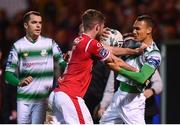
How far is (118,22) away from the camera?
12734 mm

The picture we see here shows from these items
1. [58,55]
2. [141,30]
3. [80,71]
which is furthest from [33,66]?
[141,30]

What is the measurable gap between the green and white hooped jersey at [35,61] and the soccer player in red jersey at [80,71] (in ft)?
2.09

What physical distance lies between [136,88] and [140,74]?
18.2 inches

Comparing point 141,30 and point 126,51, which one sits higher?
point 141,30

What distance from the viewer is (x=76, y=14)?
13398 millimetres

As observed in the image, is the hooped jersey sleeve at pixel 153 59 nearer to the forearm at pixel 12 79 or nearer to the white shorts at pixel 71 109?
the white shorts at pixel 71 109

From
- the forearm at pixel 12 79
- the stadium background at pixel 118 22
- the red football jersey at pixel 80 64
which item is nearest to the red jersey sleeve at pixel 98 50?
the red football jersey at pixel 80 64

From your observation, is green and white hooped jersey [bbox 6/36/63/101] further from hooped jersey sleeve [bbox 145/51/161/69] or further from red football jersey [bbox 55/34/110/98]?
hooped jersey sleeve [bbox 145/51/161/69]

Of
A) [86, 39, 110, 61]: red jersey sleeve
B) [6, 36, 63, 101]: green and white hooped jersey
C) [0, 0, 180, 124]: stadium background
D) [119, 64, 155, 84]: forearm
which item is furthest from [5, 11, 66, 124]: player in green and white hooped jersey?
[0, 0, 180, 124]: stadium background

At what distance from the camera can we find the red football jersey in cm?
884

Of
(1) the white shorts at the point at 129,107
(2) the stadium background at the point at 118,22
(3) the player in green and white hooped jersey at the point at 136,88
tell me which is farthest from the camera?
(2) the stadium background at the point at 118,22

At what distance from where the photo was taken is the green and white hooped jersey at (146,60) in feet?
29.6

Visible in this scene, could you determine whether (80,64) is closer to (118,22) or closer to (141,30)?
(141,30)

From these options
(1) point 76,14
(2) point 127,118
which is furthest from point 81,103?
(1) point 76,14
